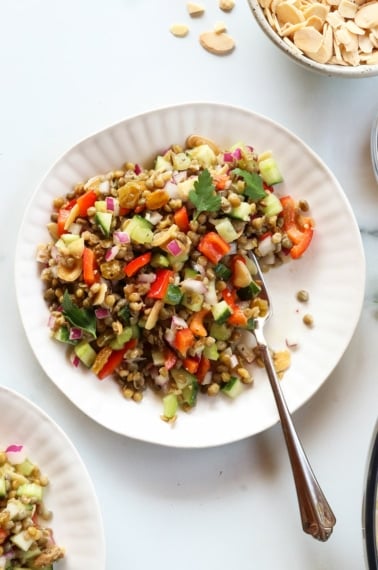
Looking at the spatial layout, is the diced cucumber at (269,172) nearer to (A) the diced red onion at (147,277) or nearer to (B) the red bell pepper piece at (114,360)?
(A) the diced red onion at (147,277)

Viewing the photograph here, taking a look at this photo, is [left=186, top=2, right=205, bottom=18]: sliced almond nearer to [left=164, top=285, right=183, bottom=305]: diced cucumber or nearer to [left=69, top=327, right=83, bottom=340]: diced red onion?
[left=164, top=285, right=183, bottom=305]: diced cucumber

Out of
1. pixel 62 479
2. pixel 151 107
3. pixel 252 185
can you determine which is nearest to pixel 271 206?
pixel 252 185

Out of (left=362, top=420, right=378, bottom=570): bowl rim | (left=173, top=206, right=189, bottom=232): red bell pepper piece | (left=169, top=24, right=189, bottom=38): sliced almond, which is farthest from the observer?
(left=169, top=24, right=189, bottom=38): sliced almond

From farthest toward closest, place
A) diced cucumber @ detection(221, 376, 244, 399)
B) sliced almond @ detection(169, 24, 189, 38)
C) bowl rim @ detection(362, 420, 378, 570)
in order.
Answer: sliced almond @ detection(169, 24, 189, 38) < diced cucumber @ detection(221, 376, 244, 399) < bowl rim @ detection(362, 420, 378, 570)

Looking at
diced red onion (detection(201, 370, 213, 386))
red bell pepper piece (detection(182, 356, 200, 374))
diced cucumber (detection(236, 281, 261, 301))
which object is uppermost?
diced cucumber (detection(236, 281, 261, 301))

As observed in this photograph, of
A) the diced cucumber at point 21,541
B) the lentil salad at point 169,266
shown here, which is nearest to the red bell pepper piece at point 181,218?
the lentil salad at point 169,266

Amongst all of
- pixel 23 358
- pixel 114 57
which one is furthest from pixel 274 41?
pixel 23 358

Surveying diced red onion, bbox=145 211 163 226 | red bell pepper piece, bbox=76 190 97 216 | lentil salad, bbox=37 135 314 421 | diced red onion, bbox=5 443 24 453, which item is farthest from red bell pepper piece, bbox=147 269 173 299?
diced red onion, bbox=5 443 24 453

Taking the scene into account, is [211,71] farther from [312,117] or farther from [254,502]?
[254,502]
